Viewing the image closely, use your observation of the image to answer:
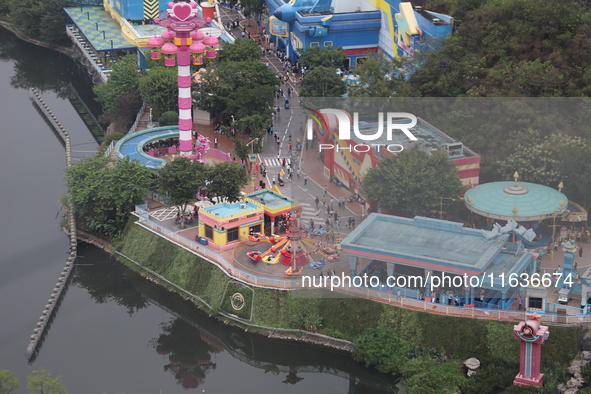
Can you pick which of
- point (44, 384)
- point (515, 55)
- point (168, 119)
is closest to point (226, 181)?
point (168, 119)

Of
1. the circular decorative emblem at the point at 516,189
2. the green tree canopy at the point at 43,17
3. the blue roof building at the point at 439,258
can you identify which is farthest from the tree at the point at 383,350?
the green tree canopy at the point at 43,17

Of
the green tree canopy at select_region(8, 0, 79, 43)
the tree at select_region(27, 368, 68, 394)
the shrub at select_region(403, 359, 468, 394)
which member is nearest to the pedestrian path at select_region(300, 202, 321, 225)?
the shrub at select_region(403, 359, 468, 394)

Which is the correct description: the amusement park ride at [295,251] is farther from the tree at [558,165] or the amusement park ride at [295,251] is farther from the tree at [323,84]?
the tree at [323,84]

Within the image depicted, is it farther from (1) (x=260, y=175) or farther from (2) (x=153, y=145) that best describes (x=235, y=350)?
(2) (x=153, y=145)

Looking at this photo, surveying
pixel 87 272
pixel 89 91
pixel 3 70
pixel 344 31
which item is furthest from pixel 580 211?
pixel 3 70

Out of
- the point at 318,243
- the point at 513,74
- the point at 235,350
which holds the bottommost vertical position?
the point at 235,350
